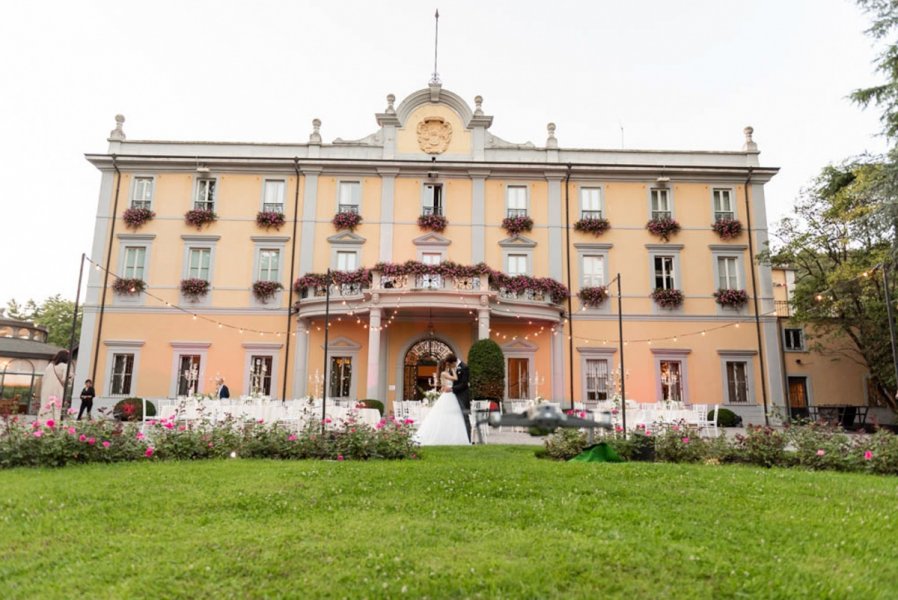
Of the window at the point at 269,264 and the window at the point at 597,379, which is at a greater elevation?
the window at the point at 269,264

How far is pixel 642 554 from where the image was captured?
450 cm

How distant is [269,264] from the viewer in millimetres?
22500

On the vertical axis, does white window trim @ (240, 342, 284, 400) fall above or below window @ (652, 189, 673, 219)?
below

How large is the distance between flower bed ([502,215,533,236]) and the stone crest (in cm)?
418

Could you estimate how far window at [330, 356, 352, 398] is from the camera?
2159 cm

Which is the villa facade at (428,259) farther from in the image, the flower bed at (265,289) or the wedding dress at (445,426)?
the wedding dress at (445,426)

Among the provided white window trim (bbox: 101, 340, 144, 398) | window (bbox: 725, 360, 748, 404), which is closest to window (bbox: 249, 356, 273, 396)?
white window trim (bbox: 101, 340, 144, 398)

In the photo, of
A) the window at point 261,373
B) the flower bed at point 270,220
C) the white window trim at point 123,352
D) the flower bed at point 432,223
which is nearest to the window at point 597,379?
the flower bed at point 432,223

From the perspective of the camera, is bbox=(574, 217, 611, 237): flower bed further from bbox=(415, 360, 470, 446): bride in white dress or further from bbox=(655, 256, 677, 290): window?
bbox=(415, 360, 470, 446): bride in white dress

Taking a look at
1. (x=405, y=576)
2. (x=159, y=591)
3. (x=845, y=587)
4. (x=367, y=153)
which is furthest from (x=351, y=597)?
(x=367, y=153)

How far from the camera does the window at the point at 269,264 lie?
22.4 metres

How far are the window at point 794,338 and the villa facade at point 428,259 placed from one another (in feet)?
9.97

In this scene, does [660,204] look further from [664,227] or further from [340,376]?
[340,376]

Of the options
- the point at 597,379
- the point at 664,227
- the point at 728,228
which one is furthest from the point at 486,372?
the point at 728,228
